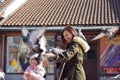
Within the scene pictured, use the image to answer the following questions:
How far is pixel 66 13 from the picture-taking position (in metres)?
17.8

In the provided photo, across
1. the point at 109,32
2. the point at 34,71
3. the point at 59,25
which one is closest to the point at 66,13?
the point at 59,25

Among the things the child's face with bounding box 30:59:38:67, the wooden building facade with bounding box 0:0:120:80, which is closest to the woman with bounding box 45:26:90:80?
the child's face with bounding box 30:59:38:67

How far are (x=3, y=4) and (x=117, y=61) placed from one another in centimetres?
708

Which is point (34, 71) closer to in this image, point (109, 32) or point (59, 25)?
point (109, 32)

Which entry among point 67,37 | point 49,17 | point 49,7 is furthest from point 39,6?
point 67,37

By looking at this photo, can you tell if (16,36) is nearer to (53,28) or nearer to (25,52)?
(25,52)

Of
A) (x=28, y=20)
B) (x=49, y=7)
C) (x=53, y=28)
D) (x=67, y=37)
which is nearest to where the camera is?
(x=67, y=37)

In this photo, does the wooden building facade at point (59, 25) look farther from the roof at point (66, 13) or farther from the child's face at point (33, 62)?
the child's face at point (33, 62)

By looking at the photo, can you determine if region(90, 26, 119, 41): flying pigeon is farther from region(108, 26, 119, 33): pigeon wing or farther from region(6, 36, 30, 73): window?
region(6, 36, 30, 73): window

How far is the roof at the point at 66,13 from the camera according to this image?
16250 mm

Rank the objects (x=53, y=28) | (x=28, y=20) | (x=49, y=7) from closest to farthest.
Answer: (x=53, y=28)
(x=28, y=20)
(x=49, y=7)

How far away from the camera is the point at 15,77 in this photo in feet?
55.4

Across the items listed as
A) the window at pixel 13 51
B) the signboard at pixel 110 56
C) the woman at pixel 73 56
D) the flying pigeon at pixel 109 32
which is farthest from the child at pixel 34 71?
the window at pixel 13 51

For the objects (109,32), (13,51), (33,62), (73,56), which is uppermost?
(73,56)
